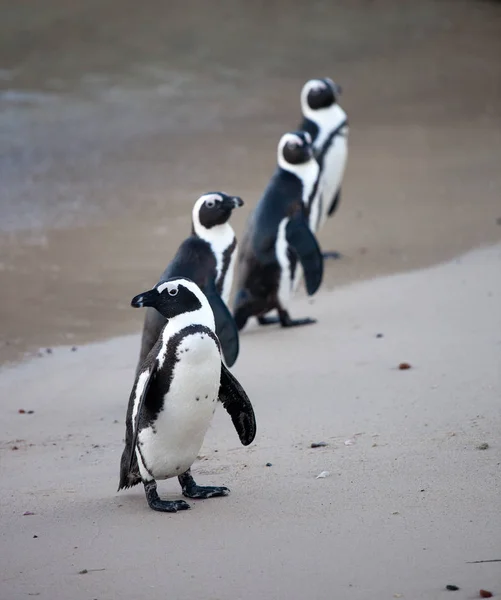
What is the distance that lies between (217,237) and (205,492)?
2021 mm

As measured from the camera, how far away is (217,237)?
583 cm

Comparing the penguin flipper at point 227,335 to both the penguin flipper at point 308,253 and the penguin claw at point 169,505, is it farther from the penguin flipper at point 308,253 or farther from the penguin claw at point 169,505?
the penguin flipper at point 308,253

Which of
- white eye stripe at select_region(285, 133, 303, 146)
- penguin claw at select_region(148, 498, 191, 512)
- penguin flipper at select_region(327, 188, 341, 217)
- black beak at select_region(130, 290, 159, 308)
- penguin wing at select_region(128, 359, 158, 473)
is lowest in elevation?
penguin claw at select_region(148, 498, 191, 512)

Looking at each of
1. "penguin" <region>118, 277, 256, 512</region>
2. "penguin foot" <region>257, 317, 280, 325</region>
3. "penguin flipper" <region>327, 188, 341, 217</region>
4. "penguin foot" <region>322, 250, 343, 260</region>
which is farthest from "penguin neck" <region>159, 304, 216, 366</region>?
"penguin flipper" <region>327, 188, 341, 217</region>

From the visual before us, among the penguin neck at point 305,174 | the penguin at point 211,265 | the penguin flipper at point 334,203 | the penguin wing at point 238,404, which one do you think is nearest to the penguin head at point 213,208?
the penguin at point 211,265

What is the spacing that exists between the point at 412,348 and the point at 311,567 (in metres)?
2.60

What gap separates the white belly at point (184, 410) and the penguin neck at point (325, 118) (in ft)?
19.0

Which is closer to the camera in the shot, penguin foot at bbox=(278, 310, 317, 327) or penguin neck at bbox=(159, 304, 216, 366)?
penguin neck at bbox=(159, 304, 216, 366)

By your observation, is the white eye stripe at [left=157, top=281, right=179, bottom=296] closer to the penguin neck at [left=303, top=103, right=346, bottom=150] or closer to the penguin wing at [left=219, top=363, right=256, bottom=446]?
the penguin wing at [left=219, top=363, right=256, bottom=446]

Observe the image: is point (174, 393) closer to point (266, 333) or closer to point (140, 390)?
point (140, 390)

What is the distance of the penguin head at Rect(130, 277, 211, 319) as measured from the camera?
13.0ft

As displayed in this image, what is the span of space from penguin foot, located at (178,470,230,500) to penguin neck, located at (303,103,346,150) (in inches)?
227

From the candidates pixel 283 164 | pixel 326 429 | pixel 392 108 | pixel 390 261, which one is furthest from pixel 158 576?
pixel 392 108

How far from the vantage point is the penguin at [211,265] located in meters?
5.37
